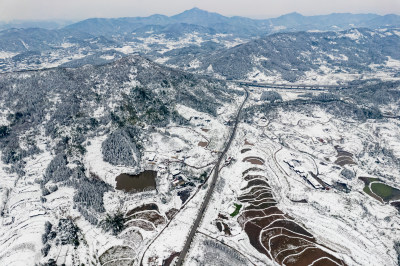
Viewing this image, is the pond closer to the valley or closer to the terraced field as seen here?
the valley

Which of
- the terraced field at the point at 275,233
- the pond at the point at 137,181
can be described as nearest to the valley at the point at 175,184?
the terraced field at the point at 275,233

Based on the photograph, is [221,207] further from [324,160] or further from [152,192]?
[324,160]

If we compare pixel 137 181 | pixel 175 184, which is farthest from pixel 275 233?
pixel 137 181

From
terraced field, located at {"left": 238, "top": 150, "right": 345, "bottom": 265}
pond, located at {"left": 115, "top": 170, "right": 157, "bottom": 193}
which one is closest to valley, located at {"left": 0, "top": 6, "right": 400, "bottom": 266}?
terraced field, located at {"left": 238, "top": 150, "right": 345, "bottom": 265}

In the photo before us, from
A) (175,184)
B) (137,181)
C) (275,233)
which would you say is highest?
(175,184)

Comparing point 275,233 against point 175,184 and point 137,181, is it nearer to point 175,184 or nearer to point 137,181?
point 175,184

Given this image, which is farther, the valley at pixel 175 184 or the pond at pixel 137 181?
the pond at pixel 137 181

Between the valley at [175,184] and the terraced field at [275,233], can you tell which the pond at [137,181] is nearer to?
the valley at [175,184]

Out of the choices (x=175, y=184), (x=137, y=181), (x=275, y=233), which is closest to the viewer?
(x=275, y=233)
